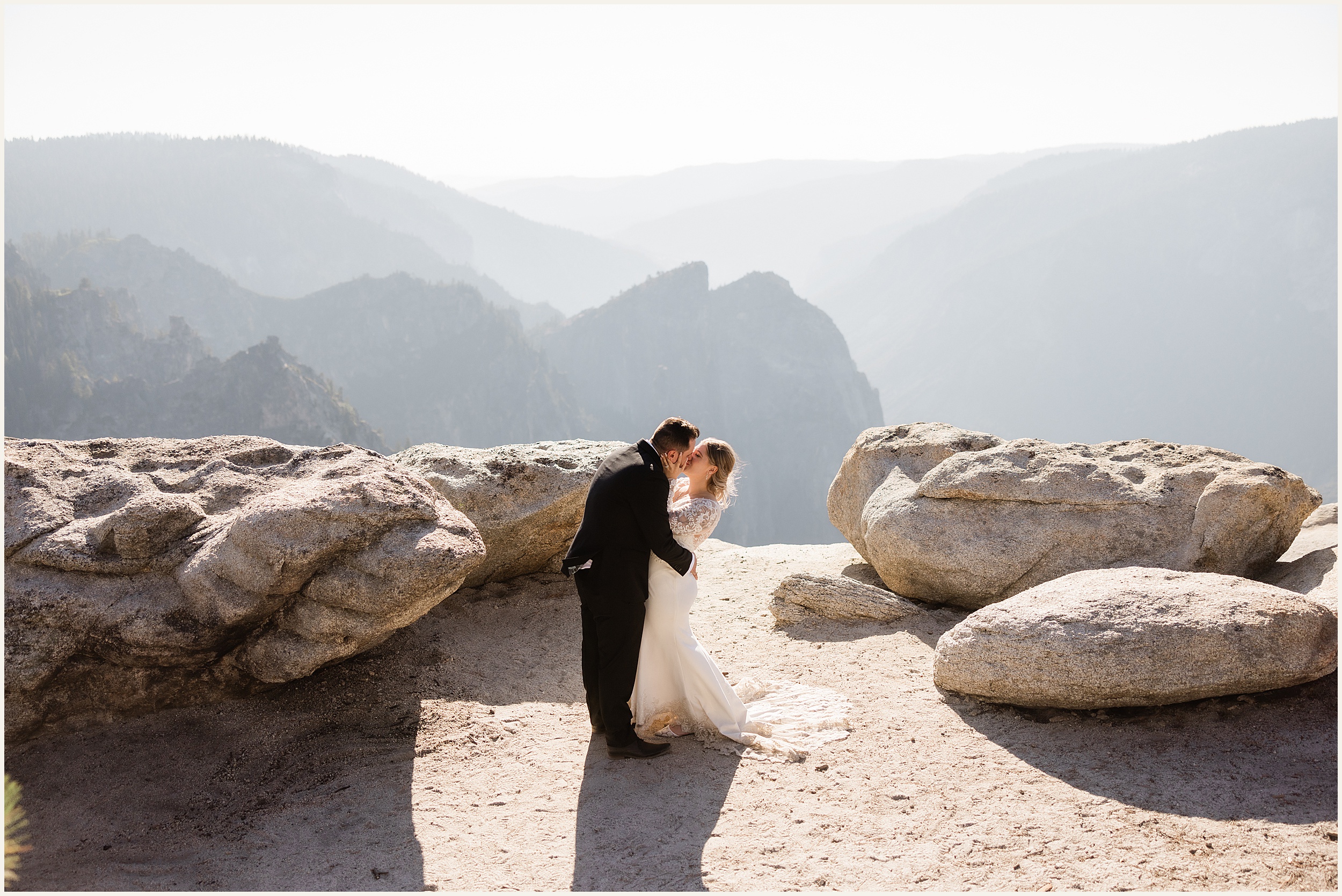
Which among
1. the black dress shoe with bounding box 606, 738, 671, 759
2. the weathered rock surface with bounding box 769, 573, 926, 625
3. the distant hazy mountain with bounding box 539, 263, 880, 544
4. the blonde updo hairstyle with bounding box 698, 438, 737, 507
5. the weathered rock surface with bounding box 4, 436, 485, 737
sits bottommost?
the distant hazy mountain with bounding box 539, 263, 880, 544

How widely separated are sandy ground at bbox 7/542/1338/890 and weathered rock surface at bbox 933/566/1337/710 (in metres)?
0.22

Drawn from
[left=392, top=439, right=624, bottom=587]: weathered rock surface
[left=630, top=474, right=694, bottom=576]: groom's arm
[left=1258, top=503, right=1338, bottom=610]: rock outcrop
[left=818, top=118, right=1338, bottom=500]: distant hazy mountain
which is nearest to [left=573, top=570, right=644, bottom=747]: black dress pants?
[left=630, top=474, right=694, bottom=576]: groom's arm

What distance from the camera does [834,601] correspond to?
8.03 metres

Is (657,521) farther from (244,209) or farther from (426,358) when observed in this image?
(244,209)

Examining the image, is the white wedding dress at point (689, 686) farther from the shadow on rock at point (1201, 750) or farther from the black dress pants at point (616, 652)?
the shadow on rock at point (1201, 750)

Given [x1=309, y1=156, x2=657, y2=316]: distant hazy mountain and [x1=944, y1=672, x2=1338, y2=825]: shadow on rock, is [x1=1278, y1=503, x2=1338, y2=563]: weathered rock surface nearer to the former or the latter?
[x1=944, y1=672, x2=1338, y2=825]: shadow on rock

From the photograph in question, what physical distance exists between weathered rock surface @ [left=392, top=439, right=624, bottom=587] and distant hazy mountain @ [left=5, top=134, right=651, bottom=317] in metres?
Answer: 93.9

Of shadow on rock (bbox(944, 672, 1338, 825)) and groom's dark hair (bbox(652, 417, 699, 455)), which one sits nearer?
shadow on rock (bbox(944, 672, 1338, 825))

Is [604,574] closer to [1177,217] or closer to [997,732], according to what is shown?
[997,732]

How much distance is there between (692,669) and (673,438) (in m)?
1.58

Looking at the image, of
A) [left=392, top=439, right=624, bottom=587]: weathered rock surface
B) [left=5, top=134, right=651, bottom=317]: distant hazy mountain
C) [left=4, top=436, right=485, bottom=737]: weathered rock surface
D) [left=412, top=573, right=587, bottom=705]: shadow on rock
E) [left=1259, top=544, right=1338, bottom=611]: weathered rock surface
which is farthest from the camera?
[left=5, top=134, right=651, bottom=317]: distant hazy mountain

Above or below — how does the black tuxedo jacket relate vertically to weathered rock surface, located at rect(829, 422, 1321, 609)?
above

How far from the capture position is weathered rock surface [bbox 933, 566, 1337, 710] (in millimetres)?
5090

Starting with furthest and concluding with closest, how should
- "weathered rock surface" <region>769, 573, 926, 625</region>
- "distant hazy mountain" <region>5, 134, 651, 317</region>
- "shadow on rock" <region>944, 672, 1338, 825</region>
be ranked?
"distant hazy mountain" <region>5, 134, 651, 317</region> → "weathered rock surface" <region>769, 573, 926, 625</region> → "shadow on rock" <region>944, 672, 1338, 825</region>
